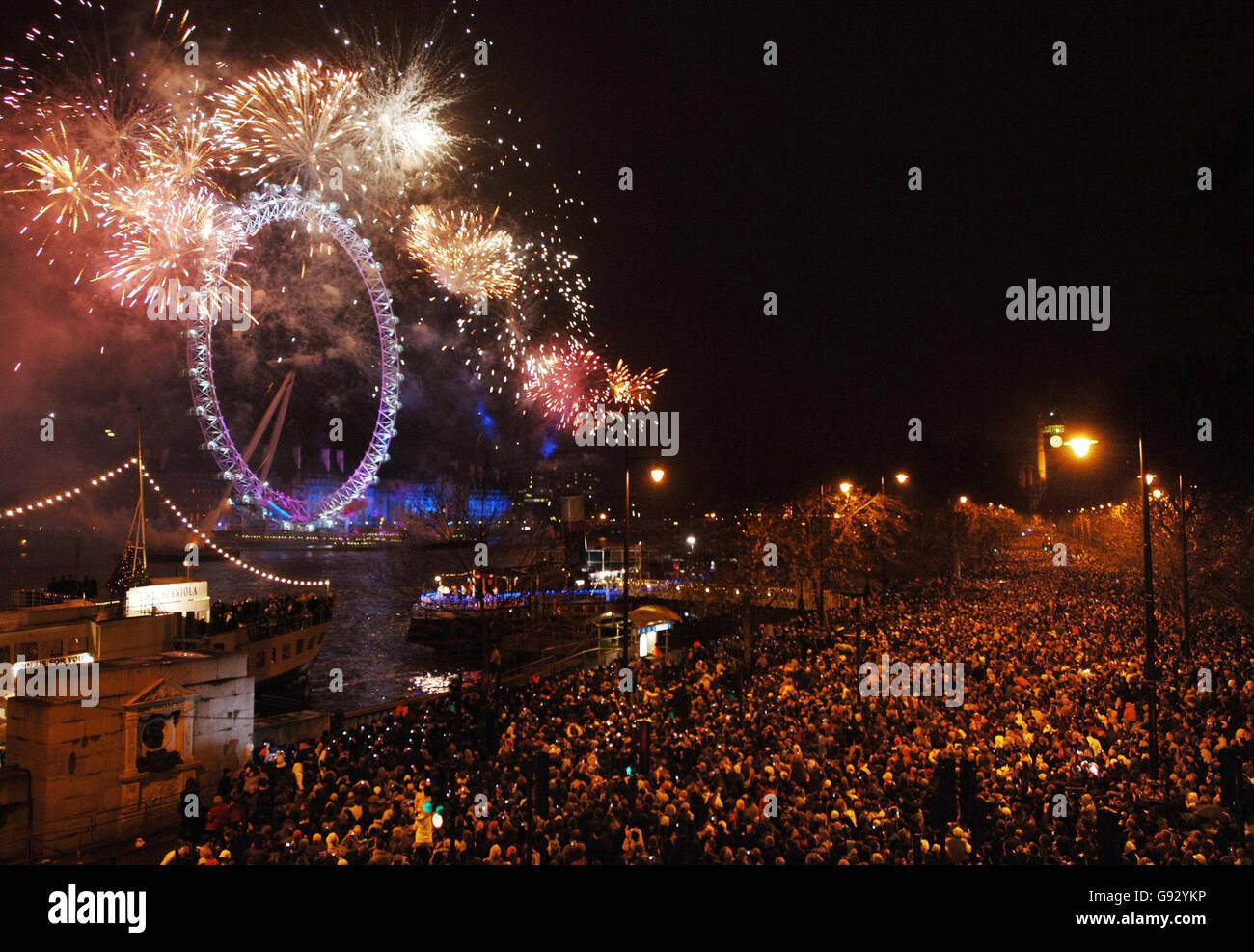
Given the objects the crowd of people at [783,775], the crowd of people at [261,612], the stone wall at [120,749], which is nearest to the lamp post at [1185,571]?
the crowd of people at [783,775]

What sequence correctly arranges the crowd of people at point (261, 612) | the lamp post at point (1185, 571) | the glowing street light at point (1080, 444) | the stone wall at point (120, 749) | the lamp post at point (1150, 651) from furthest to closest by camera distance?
the crowd of people at point (261, 612) < the lamp post at point (1185, 571) < the stone wall at point (120, 749) < the lamp post at point (1150, 651) < the glowing street light at point (1080, 444)

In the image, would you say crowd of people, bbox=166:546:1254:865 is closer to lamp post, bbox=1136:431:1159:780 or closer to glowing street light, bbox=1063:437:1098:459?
lamp post, bbox=1136:431:1159:780

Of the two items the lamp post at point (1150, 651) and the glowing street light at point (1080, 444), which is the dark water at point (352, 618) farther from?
the glowing street light at point (1080, 444)

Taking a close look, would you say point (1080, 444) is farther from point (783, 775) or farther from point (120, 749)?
point (120, 749)
